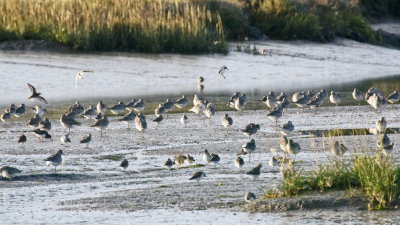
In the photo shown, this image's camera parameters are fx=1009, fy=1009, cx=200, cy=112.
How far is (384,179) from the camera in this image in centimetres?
1225

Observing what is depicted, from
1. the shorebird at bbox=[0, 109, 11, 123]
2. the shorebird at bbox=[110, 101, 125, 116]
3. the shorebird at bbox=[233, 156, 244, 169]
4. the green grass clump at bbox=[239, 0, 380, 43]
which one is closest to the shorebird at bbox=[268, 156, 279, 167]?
the shorebird at bbox=[233, 156, 244, 169]

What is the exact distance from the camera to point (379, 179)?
12.3 m

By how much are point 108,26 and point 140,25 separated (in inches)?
50.1

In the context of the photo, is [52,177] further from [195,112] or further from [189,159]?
[195,112]

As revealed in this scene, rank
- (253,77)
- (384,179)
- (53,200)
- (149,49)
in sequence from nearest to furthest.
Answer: (384,179) < (53,200) < (253,77) < (149,49)

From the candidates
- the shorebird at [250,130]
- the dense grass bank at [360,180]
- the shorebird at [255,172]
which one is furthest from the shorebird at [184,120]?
the dense grass bank at [360,180]

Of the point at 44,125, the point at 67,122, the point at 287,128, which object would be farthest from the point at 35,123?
the point at 287,128

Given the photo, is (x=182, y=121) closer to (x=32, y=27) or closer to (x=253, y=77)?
(x=253, y=77)

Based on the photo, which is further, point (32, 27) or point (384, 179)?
point (32, 27)

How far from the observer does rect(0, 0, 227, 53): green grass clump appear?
106 ft

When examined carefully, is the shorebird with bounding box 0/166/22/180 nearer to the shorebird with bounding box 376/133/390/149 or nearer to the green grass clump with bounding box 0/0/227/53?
the shorebird with bounding box 376/133/390/149

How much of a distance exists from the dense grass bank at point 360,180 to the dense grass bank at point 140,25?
20.1 meters

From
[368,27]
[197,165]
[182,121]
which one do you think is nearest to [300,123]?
[182,121]

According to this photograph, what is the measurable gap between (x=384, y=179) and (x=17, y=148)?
7.49 metres
